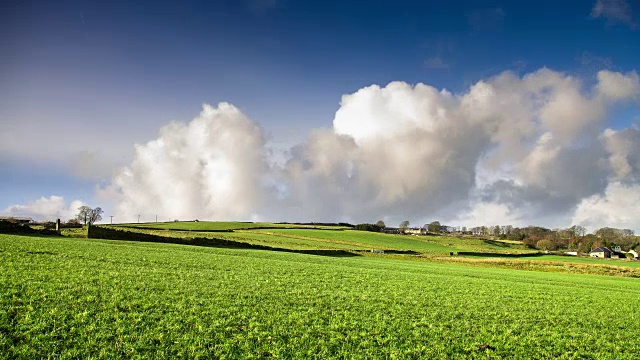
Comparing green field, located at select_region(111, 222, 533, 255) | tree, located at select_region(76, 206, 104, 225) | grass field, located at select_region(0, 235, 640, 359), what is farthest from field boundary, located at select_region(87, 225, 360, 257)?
tree, located at select_region(76, 206, 104, 225)

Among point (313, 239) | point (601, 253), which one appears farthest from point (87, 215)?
point (601, 253)

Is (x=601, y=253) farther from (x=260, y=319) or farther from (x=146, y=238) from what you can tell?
(x=260, y=319)

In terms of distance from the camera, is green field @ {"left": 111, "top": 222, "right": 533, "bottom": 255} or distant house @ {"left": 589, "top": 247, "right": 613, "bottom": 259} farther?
distant house @ {"left": 589, "top": 247, "right": 613, "bottom": 259}

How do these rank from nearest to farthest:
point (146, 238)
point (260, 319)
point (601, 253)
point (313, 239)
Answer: point (260, 319) → point (146, 238) → point (313, 239) → point (601, 253)

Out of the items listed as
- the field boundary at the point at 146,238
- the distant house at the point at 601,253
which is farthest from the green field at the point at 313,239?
the distant house at the point at 601,253

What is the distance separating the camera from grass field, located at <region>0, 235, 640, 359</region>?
10.6 m

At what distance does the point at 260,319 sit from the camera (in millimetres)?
13750

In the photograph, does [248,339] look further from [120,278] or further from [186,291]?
[120,278]

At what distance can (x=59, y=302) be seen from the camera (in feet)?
43.1

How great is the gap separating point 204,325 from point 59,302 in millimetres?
5620

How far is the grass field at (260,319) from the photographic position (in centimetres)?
1057

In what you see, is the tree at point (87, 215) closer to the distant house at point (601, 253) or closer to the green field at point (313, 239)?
the green field at point (313, 239)

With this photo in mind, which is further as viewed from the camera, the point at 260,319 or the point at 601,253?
the point at 601,253

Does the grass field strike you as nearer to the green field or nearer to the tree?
the green field
